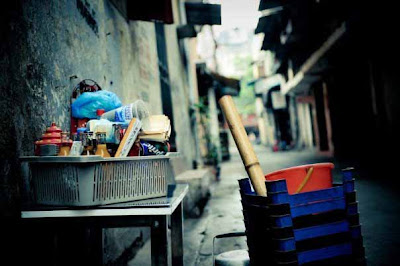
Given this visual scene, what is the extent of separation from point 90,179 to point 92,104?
2.75ft

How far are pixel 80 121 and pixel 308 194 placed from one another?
63.0 inches

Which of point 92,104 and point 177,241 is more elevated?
point 92,104

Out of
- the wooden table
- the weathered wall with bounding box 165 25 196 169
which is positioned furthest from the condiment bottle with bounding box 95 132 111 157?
the weathered wall with bounding box 165 25 196 169

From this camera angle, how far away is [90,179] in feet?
4.63

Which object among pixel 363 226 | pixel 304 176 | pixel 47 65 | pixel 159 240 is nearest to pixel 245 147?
pixel 304 176

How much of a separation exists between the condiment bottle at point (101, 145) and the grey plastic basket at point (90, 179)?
110 millimetres

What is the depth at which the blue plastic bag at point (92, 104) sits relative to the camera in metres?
2.07

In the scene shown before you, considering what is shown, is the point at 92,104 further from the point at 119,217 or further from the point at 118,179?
the point at 119,217

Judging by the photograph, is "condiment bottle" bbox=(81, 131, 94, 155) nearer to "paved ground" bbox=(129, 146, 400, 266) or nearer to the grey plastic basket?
the grey plastic basket

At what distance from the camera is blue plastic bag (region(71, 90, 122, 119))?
2070 mm

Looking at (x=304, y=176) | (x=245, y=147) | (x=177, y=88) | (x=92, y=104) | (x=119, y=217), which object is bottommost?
(x=119, y=217)

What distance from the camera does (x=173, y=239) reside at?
2.07 meters

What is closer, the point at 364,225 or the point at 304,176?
the point at 304,176

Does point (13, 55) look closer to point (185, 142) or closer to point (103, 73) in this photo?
point (103, 73)
